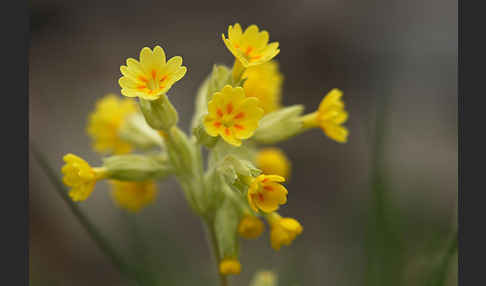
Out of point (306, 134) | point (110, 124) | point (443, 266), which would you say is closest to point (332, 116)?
point (443, 266)

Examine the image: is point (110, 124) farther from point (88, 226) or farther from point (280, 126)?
point (280, 126)

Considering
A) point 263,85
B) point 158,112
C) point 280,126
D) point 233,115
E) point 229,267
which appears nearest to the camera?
point 233,115

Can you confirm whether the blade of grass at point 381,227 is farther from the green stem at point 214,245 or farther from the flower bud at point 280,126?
the green stem at point 214,245

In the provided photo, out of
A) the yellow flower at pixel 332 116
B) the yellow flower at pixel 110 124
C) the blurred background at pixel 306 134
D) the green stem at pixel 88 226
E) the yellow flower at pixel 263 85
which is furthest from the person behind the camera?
the blurred background at pixel 306 134

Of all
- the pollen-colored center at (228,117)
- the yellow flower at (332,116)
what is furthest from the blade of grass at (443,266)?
the pollen-colored center at (228,117)

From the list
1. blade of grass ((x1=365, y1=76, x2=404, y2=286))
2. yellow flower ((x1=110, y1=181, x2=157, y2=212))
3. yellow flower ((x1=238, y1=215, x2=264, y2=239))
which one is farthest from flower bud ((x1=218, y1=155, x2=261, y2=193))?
blade of grass ((x1=365, y1=76, x2=404, y2=286))
